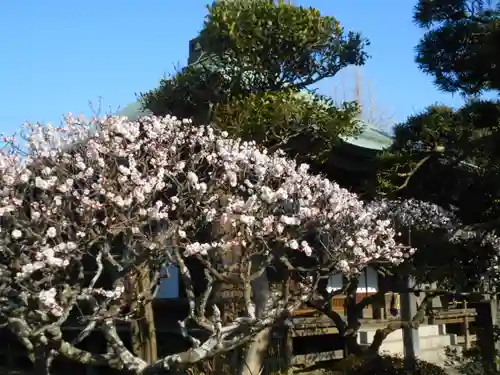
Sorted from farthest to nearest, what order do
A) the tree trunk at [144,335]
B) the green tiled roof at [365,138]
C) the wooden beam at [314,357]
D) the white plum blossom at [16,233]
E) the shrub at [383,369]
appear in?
the wooden beam at [314,357] → the green tiled roof at [365,138] → the shrub at [383,369] → the tree trunk at [144,335] → the white plum blossom at [16,233]

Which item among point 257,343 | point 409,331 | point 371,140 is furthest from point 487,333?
point 257,343

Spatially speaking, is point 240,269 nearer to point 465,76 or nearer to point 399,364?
point 465,76

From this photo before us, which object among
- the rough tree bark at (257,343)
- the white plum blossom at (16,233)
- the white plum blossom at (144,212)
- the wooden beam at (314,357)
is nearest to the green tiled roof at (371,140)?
the white plum blossom at (144,212)

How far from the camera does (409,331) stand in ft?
37.6

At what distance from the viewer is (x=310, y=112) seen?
344 inches

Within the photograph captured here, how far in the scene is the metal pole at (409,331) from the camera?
1096 cm

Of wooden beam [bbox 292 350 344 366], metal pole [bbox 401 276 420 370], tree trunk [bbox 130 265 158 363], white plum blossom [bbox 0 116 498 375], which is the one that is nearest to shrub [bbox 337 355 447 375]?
metal pole [bbox 401 276 420 370]

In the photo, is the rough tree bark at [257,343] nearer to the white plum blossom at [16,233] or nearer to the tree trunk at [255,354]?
the tree trunk at [255,354]

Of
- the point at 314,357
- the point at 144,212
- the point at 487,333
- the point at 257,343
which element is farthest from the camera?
the point at 314,357

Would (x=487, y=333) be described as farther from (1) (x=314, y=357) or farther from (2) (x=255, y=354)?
(2) (x=255, y=354)

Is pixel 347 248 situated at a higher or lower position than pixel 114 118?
lower

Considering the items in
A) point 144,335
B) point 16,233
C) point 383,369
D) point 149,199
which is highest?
point 149,199

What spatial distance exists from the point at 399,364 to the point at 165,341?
4188 millimetres

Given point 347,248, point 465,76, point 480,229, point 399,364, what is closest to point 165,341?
point 399,364
